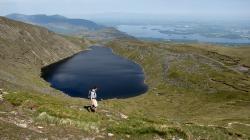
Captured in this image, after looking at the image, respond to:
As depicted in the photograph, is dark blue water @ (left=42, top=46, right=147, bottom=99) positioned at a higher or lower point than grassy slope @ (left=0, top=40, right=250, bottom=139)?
lower

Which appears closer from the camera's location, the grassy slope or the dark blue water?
the grassy slope

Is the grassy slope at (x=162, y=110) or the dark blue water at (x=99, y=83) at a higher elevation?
the grassy slope at (x=162, y=110)

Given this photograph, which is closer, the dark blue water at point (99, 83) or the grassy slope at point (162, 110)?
the grassy slope at point (162, 110)

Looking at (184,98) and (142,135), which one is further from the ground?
(142,135)

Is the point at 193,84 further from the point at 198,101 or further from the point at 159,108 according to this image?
the point at 159,108

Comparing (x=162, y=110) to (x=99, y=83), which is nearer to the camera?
(x=162, y=110)

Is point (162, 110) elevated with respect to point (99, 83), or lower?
elevated

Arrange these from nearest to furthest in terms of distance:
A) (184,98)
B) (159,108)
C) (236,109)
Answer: (236,109), (159,108), (184,98)

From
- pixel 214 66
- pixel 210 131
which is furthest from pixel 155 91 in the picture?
pixel 210 131
